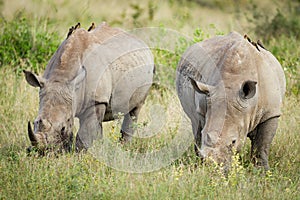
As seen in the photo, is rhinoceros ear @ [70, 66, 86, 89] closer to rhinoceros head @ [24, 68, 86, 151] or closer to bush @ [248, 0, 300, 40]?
rhinoceros head @ [24, 68, 86, 151]

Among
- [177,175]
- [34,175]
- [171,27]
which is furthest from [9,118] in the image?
→ [171,27]

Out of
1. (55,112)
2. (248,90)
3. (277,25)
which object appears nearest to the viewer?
(248,90)

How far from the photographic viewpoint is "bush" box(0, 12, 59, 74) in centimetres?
1132

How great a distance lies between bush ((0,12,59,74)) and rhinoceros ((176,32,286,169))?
169 inches

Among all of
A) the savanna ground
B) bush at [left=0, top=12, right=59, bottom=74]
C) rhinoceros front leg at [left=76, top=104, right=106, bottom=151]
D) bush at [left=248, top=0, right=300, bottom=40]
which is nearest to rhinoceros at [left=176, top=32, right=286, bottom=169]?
the savanna ground

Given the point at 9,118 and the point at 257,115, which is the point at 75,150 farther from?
the point at 257,115

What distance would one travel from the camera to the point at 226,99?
21.6ft

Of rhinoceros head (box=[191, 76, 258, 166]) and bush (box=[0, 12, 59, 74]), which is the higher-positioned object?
bush (box=[0, 12, 59, 74])

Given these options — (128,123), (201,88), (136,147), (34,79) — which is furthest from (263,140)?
(34,79)

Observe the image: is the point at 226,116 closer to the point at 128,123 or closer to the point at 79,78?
the point at 79,78

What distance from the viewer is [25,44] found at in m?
11.6

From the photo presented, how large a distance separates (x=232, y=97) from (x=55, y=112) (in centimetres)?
209

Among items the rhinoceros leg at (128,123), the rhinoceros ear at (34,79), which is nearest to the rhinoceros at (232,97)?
the rhinoceros leg at (128,123)

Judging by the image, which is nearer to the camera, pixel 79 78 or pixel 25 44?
pixel 79 78
